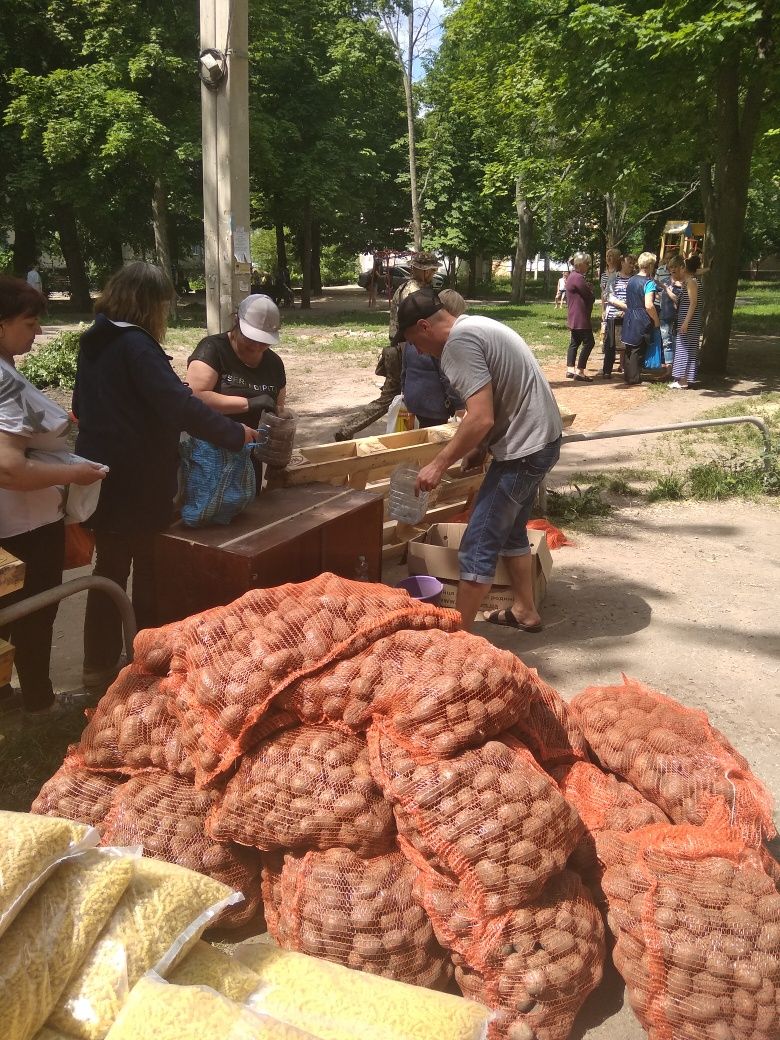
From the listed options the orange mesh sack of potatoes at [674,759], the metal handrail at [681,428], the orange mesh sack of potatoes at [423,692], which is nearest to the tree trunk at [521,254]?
the metal handrail at [681,428]

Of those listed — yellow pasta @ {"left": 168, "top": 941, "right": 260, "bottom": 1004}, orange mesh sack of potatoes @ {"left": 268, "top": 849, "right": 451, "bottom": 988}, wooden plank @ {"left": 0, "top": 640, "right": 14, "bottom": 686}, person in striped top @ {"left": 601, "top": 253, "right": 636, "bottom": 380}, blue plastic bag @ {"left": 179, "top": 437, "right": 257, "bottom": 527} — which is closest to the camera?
yellow pasta @ {"left": 168, "top": 941, "right": 260, "bottom": 1004}

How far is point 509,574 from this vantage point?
4789 millimetres

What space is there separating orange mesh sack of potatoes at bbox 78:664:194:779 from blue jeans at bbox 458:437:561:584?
1.88m

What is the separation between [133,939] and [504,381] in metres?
3.03

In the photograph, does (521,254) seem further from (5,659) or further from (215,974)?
(215,974)

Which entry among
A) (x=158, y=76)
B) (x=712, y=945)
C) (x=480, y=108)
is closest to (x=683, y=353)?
(x=712, y=945)

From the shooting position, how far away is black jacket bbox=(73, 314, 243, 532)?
3.47 metres

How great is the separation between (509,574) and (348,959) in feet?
8.90

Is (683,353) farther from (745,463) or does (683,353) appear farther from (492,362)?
(492,362)

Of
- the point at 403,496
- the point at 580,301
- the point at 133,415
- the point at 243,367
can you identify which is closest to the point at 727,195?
the point at 580,301

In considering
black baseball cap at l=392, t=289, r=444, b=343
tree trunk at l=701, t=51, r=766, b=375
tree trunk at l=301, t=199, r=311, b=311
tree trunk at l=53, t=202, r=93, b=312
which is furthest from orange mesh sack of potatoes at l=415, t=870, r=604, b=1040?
tree trunk at l=301, t=199, r=311, b=311

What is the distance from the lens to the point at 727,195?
1412 centimetres

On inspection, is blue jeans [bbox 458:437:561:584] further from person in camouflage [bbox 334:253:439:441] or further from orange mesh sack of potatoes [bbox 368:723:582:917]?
person in camouflage [bbox 334:253:439:441]

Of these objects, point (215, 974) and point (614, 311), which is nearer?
point (215, 974)
